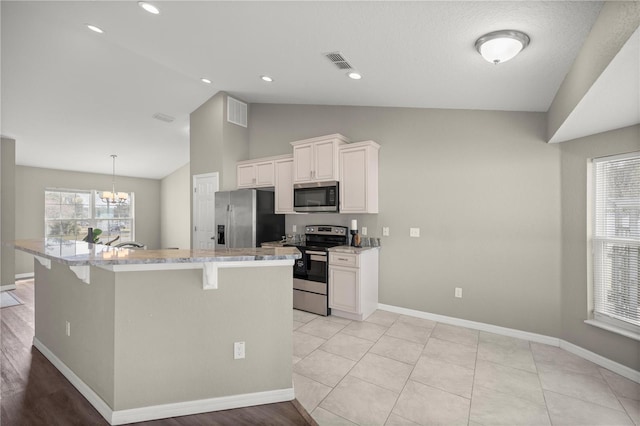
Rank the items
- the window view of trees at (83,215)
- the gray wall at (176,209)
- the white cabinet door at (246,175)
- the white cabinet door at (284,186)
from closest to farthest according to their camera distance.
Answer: the white cabinet door at (284,186), the white cabinet door at (246,175), the window view of trees at (83,215), the gray wall at (176,209)

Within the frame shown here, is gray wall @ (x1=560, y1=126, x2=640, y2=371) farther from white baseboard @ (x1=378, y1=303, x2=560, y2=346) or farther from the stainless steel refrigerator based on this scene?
the stainless steel refrigerator

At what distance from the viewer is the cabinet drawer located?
366cm

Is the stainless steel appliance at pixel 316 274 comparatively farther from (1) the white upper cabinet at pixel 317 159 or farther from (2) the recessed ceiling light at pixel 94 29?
(2) the recessed ceiling light at pixel 94 29

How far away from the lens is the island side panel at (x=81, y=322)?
1.90 m

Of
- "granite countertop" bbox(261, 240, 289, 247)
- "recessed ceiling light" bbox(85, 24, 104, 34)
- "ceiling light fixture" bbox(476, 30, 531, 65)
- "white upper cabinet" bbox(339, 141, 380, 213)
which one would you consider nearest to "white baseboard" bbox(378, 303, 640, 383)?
"white upper cabinet" bbox(339, 141, 380, 213)

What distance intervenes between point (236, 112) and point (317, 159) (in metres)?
1.81

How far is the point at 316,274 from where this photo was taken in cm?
398

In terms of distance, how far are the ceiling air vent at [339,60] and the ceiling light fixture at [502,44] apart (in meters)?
1.19

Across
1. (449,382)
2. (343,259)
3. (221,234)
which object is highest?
(221,234)

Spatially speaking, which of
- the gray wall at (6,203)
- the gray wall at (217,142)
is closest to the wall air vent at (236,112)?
the gray wall at (217,142)

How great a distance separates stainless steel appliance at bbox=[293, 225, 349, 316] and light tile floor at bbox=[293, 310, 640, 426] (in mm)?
582

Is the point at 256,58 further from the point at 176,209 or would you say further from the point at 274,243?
the point at 176,209

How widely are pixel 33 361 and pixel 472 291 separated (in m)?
4.43

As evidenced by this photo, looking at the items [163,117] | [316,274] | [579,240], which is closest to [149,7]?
[163,117]
